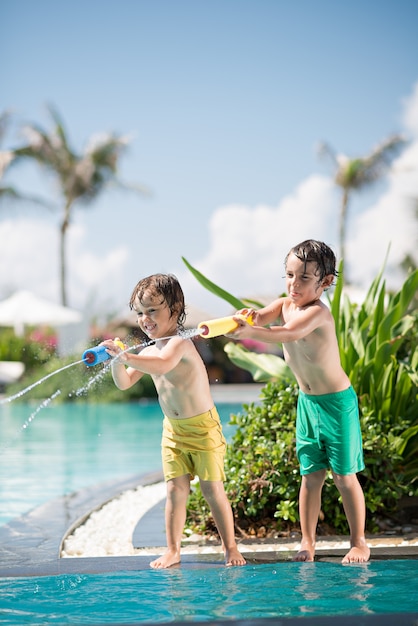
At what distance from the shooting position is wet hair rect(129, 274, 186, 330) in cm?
370

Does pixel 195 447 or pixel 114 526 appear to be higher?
pixel 195 447

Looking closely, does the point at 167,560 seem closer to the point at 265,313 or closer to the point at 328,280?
the point at 265,313

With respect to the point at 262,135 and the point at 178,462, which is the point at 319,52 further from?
the point at 178,462

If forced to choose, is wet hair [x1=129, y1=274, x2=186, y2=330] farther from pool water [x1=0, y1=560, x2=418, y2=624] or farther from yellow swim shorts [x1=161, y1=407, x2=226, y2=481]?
pool water [x1=0, y1=560, x2=418, y2=624]

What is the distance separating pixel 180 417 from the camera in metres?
3.78

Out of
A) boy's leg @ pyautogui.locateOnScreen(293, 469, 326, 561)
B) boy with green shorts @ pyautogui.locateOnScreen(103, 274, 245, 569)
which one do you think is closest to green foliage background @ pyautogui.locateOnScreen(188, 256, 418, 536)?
boy's leg @ pyautogui.locateOnScreen(293, 469, 326, 561)

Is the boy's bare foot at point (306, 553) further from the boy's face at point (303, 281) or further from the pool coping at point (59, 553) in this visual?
the boy's face at point (303, 281)

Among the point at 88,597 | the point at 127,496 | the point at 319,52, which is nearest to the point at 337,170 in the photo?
the point at 319,52

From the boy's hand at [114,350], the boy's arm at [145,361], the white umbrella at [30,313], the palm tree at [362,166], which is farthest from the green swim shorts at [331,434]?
the palm tree at [362,166]

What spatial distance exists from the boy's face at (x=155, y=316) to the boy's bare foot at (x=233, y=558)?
37.8 inches

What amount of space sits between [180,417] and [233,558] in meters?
0.63

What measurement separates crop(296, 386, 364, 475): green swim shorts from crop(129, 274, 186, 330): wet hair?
0.70 m

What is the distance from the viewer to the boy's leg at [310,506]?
150 inches

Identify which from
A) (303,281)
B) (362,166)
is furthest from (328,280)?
(362,166)
